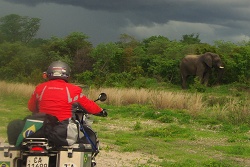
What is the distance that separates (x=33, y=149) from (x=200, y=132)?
31.5 feet

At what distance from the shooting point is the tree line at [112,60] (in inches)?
1297

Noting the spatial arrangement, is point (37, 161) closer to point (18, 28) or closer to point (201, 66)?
point (201, 66)

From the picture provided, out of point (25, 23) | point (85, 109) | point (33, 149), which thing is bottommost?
point (33, 149)

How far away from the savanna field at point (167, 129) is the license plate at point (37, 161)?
162cm

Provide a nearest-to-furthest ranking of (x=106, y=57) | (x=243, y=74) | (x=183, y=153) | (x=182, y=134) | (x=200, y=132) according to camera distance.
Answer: (x=183, y=153)
(x=182, y=134)
(x=200, y=132)
(x=243, y=74)
(x=106, y=57)

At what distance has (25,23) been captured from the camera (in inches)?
2196

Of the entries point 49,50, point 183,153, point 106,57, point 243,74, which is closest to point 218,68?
point 243,74

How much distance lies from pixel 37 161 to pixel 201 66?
96.9 ft

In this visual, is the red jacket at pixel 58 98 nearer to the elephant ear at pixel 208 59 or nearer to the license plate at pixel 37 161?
the license plate at pixel 37 161

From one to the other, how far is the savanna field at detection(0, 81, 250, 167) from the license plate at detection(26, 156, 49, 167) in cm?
162

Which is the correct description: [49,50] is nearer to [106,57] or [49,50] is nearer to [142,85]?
[106,57]

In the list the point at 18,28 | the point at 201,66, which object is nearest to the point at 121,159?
the point at 201,66

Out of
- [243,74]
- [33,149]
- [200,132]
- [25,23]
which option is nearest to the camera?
[33,149]

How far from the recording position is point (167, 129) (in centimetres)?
1395
